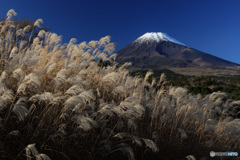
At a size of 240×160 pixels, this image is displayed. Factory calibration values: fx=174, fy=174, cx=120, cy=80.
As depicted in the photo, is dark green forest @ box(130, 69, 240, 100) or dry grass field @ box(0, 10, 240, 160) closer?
dry grass field @ box(0, 10, 240, 160)

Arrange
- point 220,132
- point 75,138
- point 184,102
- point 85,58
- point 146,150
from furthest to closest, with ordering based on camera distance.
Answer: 1. point 85,58
2. point 184,102
3. point 220,132
4. point 146,150
5. point 75,138

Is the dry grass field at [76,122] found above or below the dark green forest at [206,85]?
below

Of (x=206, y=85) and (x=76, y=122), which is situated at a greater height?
(x=206, y=85)

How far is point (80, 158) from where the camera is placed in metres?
2.77

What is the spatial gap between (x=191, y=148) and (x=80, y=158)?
2.61 m

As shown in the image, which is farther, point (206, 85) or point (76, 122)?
point (206, 85)

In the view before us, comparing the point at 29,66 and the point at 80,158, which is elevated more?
the point at 29,66

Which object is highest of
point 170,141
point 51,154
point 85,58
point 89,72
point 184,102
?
point 85,58

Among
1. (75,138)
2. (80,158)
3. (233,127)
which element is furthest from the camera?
(233,127)

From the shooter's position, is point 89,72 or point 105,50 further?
point 105,50

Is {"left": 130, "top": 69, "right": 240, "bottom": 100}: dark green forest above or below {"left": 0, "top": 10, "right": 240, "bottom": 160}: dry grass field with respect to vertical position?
above

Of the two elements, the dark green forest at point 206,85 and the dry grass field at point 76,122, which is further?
the dark green forest at point 206,85

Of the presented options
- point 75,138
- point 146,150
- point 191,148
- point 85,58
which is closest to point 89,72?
point 85,58

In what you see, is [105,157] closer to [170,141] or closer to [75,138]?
[75,138]
